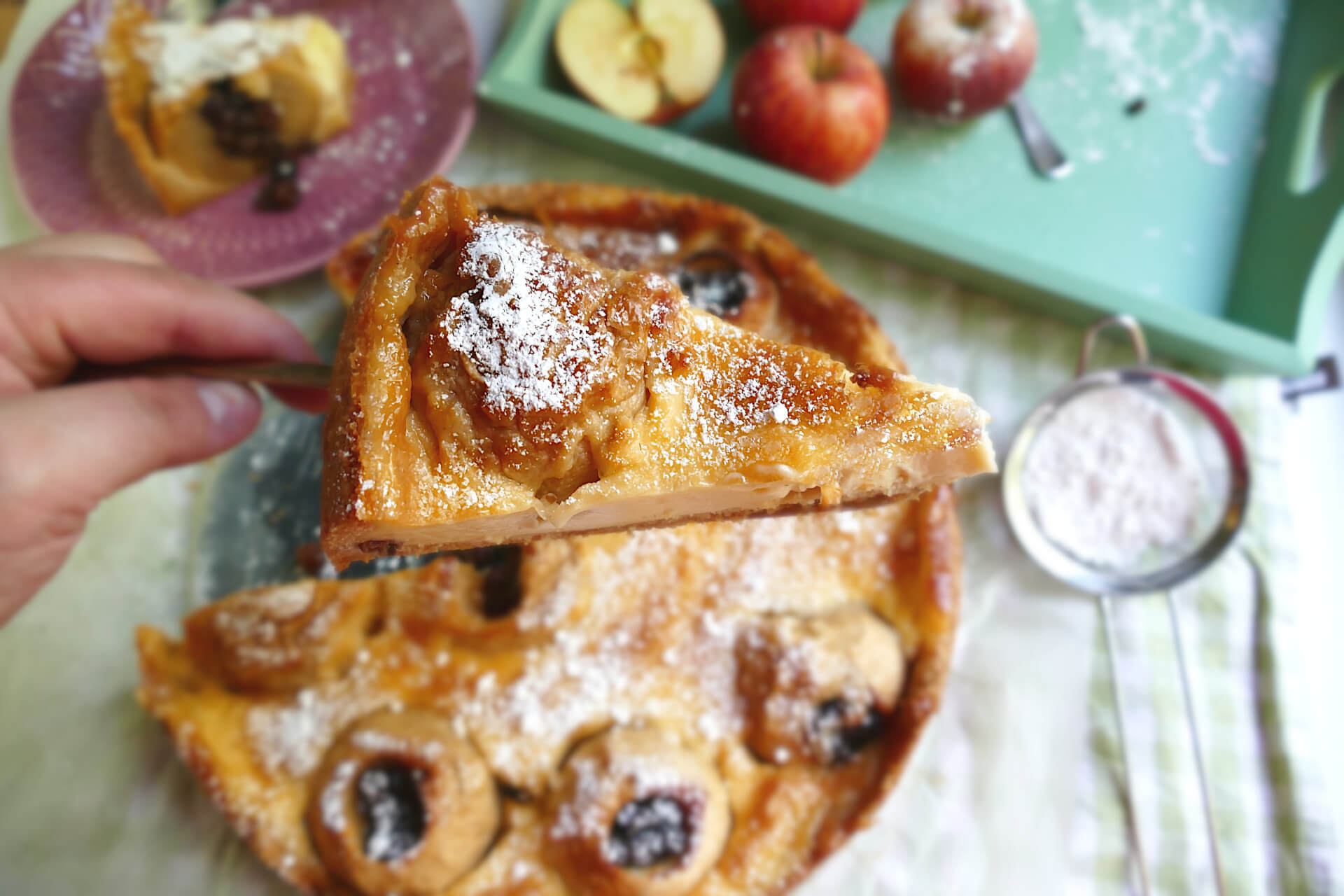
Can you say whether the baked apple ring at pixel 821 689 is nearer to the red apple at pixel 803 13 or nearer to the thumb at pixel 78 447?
the thumb at pixel 78 447

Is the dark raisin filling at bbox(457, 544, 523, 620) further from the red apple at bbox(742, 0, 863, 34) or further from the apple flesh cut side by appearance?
the red apple at bbox(742, 0, 863, 34)

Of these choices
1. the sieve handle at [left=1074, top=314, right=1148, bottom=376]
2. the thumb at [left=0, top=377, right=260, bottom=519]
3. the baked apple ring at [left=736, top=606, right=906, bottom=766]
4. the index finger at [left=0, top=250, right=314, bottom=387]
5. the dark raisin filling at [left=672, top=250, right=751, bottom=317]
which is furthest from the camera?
the sieve handle at [left=1074, top=314, right=1148, bottom=376]

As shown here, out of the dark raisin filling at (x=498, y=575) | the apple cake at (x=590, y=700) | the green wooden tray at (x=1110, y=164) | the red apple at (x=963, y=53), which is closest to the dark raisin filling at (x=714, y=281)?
the apple cake at (x=590, y=700)

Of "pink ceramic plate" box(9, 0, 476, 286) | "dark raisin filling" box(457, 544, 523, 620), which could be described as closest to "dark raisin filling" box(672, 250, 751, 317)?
"dark raisin filling" box(457, 544, 523, 620)

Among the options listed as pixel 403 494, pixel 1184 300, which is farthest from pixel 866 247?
pixel 403 494

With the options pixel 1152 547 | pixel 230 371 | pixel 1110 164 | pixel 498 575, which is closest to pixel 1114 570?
pixel 1152 547

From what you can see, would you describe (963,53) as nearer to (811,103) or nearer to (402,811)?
(811,103)
